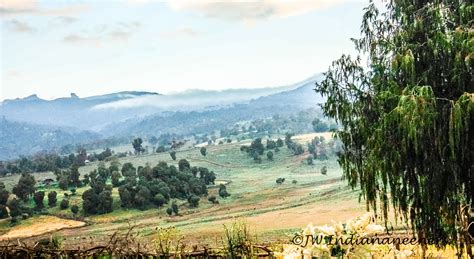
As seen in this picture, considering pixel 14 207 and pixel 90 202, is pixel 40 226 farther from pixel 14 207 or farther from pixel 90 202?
pixel 14 207

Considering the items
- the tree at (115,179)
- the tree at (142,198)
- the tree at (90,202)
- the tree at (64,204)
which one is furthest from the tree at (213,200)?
the tree at (64,204)

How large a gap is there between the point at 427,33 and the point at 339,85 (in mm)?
2810

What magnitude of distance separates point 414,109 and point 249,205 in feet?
225

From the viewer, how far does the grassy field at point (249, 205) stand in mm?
54938

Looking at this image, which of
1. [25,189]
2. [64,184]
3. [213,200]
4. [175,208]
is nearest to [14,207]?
[25,189]

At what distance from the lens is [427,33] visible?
12.9m

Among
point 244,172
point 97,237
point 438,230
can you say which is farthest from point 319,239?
point 244,172

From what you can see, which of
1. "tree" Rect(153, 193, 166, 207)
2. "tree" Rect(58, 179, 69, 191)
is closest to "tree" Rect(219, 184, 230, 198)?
"tree" Rect(153, 193, 166, 207)

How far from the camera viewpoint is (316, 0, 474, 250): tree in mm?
11344

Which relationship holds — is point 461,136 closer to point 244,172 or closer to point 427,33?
point 427,33

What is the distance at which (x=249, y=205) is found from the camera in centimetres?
7869

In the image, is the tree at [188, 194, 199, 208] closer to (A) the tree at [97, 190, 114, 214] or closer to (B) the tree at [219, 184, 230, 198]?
Answer: (B) the tree at [219, 184, 230, 198]

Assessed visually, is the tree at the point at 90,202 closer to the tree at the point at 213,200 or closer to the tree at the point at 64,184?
the tree at the point at 64,184

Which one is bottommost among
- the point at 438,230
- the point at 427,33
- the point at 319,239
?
the point at 438,230
